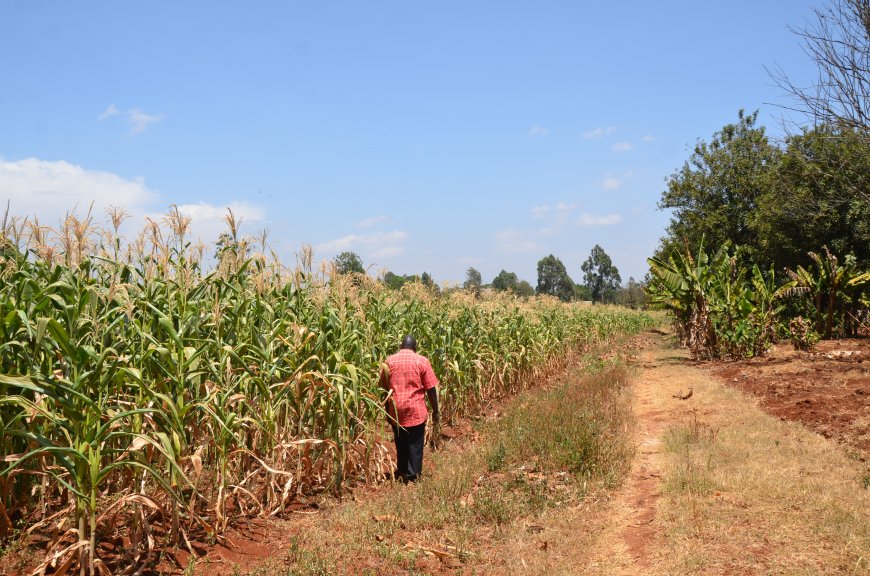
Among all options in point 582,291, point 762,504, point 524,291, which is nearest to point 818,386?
point 762,504

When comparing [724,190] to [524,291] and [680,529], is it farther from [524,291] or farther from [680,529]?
[680,529]

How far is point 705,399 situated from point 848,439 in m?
3.92

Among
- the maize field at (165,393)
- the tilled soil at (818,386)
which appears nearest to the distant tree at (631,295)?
the tilled soil at (818,386)

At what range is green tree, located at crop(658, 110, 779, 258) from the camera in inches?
1297

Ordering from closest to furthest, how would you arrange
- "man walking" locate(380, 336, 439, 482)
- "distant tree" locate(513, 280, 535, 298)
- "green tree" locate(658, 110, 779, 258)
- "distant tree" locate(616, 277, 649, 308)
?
"man walking" locate(380, 336, 439, 482) < "distant tree" locate(513, 280, 535, 298) < "green tree" locate(658, 110, 779, 258) < "distant tree" locate(616, 277, 649, 308)

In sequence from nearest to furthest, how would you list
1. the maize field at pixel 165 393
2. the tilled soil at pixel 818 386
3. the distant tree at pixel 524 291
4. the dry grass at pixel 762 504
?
the maize field at pixel 165 393, the dry grass at pixel 762 504, the tilled soil at pixel 818 386, the distant tree at pixel 524 291

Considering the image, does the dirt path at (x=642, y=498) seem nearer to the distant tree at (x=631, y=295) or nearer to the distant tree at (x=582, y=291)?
the distant tree at (x=631, y=295)

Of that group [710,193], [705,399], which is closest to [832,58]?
[705,399]

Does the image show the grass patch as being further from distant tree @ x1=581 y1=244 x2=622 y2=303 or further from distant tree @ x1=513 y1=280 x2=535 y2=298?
distant tree @ x1=581 y1=244 x2=622 y2=303

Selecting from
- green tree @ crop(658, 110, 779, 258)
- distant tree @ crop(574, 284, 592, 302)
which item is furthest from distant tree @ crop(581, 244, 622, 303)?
green tree @ crop(658, 110, 779, 258)

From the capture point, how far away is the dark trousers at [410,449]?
26.0 ft

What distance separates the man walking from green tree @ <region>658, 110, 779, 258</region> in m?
27.4

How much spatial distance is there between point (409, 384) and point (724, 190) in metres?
31.6

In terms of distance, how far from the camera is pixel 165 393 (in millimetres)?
5250
